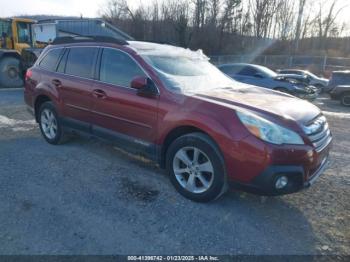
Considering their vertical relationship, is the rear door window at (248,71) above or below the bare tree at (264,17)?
below

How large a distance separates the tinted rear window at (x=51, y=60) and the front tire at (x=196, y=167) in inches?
116

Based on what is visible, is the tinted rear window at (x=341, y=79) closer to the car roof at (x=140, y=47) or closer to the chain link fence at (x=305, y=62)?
the car roof at (x=140, y=47)

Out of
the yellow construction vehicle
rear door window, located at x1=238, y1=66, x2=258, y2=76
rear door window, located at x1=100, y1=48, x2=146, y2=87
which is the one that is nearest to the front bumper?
rear door window, located at x1=100, y1=48, x2=146, y2=87

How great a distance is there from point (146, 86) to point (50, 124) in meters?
2.61

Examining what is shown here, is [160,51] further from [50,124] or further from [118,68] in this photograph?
[50,124]

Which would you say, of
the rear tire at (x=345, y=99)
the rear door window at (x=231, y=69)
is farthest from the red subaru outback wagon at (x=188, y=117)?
the rear tire at (x=345, y=99)

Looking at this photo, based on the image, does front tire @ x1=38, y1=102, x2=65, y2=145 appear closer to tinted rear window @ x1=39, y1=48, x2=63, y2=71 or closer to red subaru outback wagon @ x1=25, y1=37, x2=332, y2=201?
red subaru outback wagon @ x1=25, y1=37, x2=332, y2=201

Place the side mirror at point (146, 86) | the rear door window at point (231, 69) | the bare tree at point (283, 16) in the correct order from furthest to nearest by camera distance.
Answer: the bare tree at point (283, 16), the rear door window at point (231, 69), the side mirror at point (146, 86)

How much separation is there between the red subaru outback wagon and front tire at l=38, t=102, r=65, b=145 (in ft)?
0.25

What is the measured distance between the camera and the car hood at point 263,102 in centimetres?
336

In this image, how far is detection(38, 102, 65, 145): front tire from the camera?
534cm

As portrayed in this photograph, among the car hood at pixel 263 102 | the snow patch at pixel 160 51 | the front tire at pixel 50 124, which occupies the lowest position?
the front tire at pixel 50 124

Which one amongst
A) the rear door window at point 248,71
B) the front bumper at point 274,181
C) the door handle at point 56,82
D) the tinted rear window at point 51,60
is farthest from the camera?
the rear door window at point 248,71

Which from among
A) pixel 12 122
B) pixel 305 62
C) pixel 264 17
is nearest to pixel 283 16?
pixel 264 17
